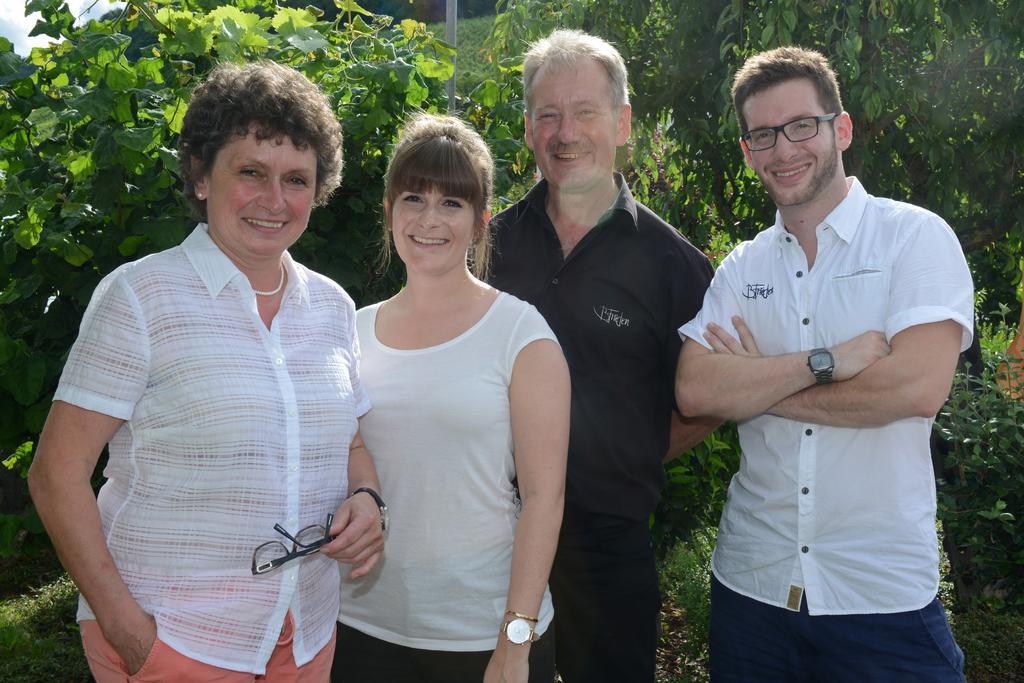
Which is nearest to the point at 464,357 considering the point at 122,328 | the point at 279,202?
the point at 279,202

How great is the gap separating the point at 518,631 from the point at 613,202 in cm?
148

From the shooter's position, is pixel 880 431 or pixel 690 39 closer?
pixel 880 431

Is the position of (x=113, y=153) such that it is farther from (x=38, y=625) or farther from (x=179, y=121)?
(x=38, y=625)

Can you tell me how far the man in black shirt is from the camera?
2.99 metres

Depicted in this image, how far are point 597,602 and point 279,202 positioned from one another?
1.59 meters

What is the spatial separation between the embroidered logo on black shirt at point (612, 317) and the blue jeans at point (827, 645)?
844 millimetres

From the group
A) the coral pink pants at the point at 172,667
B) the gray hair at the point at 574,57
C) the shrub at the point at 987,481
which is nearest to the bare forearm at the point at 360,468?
the coral pink pants at the point at 172,667

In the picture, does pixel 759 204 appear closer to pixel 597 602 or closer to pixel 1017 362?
pixel 1017 362

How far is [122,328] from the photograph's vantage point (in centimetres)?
203

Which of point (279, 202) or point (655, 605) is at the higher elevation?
point (279, 202)

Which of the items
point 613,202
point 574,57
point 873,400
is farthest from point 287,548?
point 574,57

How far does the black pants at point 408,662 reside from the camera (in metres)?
2.48

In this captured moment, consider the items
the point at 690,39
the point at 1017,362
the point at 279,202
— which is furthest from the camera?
the point at 690,39

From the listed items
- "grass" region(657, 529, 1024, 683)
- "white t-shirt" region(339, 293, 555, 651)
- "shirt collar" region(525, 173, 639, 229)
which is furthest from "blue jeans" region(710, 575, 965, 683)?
"grass" region(657, 529, 1024, 683)
